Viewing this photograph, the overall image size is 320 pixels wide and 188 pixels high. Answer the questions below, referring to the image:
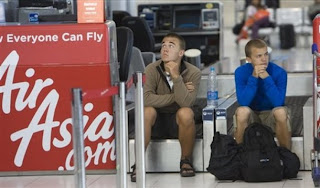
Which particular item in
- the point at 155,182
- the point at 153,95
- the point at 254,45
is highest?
the point at 254,45

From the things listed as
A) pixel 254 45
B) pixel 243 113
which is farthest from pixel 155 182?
pixel 254 45

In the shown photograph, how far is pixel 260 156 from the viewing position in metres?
7.34

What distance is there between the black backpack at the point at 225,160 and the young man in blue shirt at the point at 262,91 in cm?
21

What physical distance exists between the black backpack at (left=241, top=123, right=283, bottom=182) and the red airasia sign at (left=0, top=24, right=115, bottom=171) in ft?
3.89

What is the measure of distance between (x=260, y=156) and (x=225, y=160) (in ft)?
0.87

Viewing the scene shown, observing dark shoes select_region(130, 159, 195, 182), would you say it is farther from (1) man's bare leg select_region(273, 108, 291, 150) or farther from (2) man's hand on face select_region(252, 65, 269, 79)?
(2) man's hand on face select_region(252, 65, 269, 79)

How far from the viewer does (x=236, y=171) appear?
742 centimetres

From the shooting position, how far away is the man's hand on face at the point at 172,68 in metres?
7.85

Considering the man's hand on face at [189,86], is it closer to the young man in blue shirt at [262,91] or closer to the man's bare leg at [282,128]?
the young man in blue shirt at [262,91]

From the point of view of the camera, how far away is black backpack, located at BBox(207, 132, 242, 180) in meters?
7.41

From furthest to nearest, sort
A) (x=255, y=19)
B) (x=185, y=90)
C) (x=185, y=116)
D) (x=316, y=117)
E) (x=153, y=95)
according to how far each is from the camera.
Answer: (x=255, y=19)
(x=153, y=95)
(x=185, y=90)
(x=185, y=116)
(x=316, y=117)

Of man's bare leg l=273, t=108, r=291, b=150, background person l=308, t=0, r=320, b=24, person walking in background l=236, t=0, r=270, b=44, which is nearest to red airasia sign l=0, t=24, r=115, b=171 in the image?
man's bare leg l=273, t=108, r=291, b=150

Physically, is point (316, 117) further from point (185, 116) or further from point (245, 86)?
point (185, 116)

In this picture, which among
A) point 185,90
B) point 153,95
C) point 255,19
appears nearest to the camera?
point 185,90
